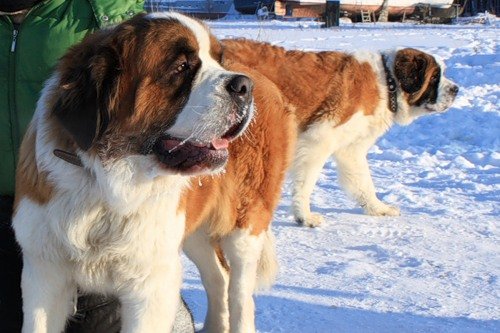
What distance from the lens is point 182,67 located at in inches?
98.3

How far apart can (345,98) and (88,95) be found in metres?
3.97

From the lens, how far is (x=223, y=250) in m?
3.54

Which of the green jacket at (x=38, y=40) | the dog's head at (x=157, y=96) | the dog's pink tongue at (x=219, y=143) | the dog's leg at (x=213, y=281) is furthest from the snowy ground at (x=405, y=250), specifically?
the green jacket at (x=38, y=40)

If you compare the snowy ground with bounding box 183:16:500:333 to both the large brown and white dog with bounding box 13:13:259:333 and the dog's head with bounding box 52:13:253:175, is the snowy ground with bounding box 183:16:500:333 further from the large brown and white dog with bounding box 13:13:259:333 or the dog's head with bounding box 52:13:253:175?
the dog's head with bounding box 52:13:253:175

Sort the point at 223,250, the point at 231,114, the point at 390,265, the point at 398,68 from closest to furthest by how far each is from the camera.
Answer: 1. the point at 231,114
2. the point at 223,250
3. the point at 390,265
4. the point at 398,68

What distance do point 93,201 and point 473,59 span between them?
11044 millimetres

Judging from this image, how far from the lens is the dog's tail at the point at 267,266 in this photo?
12.1ft

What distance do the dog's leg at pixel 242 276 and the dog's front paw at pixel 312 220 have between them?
198 cm

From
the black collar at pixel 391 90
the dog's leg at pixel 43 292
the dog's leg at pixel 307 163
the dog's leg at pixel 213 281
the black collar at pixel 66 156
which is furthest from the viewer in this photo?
the black collar at pixel 391 90

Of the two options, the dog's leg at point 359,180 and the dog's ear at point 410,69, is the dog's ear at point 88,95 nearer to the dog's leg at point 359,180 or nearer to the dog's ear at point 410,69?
the dog's leg at point 359,180

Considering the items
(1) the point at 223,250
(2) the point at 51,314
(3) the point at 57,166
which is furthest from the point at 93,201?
(1) the point at 223,250

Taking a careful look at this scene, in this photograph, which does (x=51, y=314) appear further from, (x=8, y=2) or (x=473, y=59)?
(x=473, y=59)

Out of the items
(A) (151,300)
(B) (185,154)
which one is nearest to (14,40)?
(B) (185,154)

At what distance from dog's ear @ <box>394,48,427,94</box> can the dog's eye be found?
4359 mm
